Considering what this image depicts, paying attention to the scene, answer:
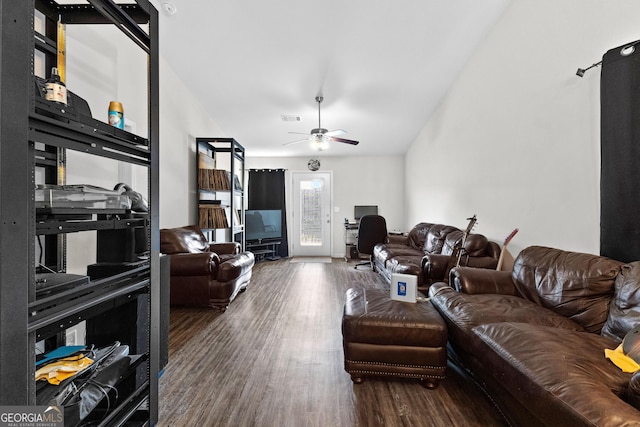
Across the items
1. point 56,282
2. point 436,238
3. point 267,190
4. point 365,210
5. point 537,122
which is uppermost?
point 537,122

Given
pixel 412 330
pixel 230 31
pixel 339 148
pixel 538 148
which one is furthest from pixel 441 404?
pixel 339 148

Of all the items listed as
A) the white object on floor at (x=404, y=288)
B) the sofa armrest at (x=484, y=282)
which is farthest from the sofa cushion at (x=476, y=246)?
the white object on floor at (x=404, y=288)

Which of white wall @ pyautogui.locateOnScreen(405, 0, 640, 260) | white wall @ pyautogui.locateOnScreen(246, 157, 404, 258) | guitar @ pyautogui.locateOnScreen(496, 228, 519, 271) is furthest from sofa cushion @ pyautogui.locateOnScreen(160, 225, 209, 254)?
white wall @ pyautogui.locateOnScreen(246, 157, 404, 258)

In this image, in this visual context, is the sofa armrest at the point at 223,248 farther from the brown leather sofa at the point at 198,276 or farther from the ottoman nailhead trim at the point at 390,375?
the ottoman nailhead trim at the point at 390,375

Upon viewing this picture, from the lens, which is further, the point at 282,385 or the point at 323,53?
the point at 323,53

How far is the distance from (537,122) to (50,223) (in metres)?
3.34

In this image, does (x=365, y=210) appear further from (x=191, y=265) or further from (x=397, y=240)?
(x=191, y=265)

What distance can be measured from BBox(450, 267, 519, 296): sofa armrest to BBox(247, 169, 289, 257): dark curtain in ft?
16.9

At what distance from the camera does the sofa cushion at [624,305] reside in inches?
54.4

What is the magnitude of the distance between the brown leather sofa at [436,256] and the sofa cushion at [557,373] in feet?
4.99

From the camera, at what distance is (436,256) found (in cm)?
306

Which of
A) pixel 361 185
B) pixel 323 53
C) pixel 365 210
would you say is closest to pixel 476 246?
pixel 323 53

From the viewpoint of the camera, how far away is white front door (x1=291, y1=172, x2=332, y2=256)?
7086 mm

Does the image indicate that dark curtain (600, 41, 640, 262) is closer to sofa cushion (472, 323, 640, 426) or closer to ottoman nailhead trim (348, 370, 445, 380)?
sofa cushion (472, 323, 640, 426)
